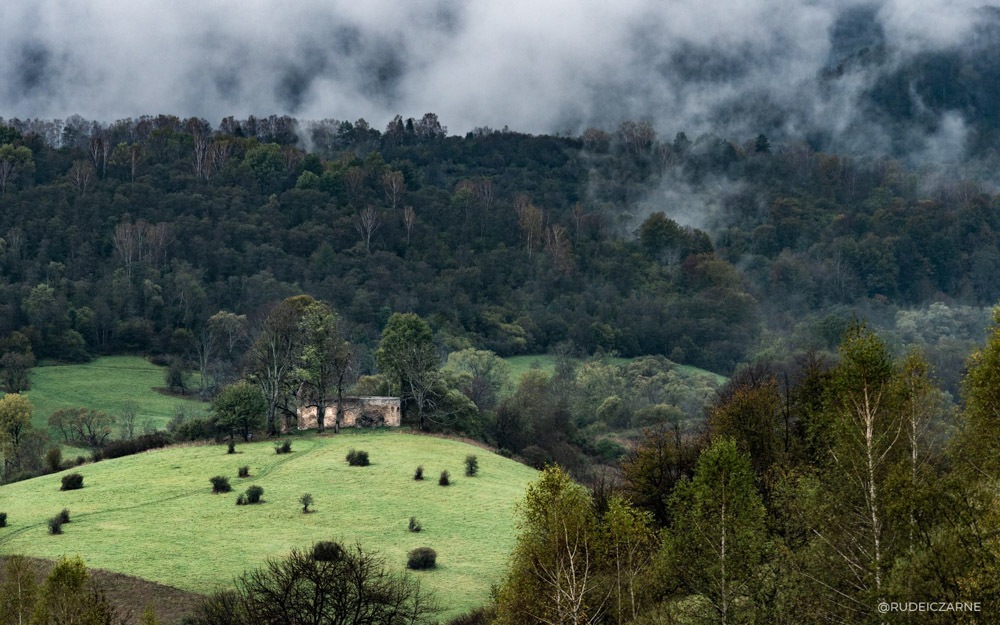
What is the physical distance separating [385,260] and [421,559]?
436 feet

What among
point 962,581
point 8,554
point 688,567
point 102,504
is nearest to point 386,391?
point 102,504

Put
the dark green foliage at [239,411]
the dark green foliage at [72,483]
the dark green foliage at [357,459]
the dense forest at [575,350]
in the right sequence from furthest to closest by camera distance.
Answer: the dark green foliage at [239,411], the dark green foliage at [357,459], the dark green foliage at [72,483], the dense forest at [575,350]

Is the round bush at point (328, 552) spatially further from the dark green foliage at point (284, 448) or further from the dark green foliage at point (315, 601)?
the dark green foliage at point (284, 448)

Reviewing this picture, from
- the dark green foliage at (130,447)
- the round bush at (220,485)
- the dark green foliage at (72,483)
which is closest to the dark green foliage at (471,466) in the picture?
the round bush at (220,485)

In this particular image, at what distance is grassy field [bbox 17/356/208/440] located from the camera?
302ft

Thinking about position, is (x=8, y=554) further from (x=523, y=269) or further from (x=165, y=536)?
(x=523, y=269)

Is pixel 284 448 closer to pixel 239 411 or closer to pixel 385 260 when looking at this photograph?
pixel 239 411

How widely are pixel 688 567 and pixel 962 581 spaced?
25.0 ft

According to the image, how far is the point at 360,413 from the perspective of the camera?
67.3 meters

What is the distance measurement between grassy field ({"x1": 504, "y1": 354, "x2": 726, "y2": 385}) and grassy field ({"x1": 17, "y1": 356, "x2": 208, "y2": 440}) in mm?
45958

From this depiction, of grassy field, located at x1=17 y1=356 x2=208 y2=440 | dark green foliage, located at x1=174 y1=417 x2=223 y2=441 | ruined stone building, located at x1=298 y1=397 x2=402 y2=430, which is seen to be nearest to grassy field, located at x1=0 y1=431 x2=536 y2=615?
dark green foliage, located at x1=174 y1=417 x2=223 y2=441

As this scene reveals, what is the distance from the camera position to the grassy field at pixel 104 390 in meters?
91.9

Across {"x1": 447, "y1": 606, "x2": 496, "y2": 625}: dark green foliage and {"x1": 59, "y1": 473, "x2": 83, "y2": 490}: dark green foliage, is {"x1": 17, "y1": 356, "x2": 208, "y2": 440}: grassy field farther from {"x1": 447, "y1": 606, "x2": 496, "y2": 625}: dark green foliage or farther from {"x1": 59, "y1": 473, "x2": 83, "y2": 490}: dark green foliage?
{"x1": 447, "y1": 606, "x2": 496, "y2": 625}: dark green foliage

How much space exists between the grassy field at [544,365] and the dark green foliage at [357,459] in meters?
71.9
